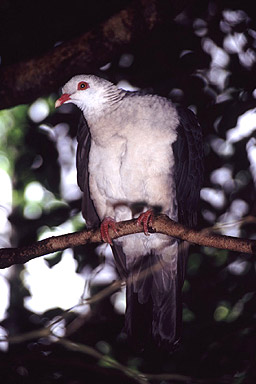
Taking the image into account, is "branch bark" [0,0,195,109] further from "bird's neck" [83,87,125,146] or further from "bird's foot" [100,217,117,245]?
"bird's foot" [100,217,117,245]

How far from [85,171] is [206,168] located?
1011mm

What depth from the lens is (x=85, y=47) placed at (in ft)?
11.3

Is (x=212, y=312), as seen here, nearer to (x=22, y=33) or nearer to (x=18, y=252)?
(x=18, y=252)

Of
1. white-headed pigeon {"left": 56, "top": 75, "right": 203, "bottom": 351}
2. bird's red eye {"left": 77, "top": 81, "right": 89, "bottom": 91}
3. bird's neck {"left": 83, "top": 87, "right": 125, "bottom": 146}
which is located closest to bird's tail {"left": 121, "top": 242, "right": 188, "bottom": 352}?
white-headed pigeon {"left": 56, "top": 75, "right": 203, "bottom": 351}

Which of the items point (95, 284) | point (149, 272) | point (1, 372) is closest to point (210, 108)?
point (149, 272)

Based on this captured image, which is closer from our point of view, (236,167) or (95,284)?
(236,167)

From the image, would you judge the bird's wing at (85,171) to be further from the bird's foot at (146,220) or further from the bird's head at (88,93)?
the bird's foot at (146,220)

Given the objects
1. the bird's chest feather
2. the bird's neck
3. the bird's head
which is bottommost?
the bird's chest feather

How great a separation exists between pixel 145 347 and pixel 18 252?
1.15 m

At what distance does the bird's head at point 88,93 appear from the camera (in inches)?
131

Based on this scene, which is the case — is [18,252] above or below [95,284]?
above

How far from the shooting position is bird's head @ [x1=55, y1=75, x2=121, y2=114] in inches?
131

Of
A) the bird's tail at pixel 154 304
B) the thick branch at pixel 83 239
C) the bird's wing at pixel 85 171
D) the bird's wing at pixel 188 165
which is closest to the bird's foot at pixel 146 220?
the thick branch at pixel 83 239

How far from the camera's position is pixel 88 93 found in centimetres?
335
